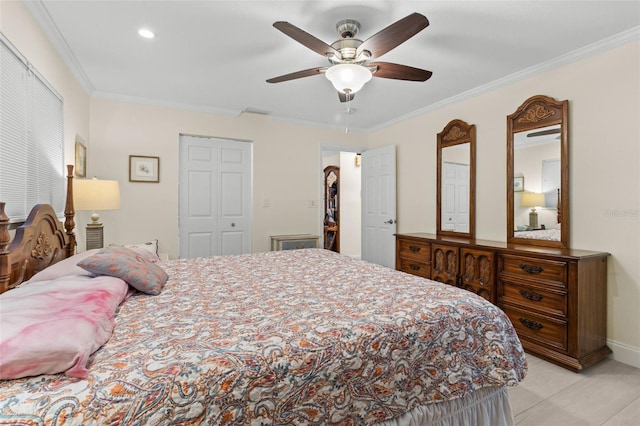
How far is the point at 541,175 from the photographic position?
2.95 m

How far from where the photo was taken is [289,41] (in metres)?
2.45

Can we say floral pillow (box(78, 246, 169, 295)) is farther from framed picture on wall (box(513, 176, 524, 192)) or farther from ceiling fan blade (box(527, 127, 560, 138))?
ceiling fan blade (box(527, 127, 560, 138))

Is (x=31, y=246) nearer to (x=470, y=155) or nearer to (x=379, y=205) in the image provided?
(x=470, y=155)

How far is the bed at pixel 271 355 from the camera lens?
85cm

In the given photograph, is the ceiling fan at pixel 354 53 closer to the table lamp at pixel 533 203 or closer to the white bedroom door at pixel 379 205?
A: the table lamp at pixel 533 203

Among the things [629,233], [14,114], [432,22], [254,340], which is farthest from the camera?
[629,233]

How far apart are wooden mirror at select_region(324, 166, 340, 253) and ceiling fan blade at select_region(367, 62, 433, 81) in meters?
4.54

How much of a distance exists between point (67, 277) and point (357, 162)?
239 inches

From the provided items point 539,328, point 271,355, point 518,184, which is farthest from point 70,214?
point 518,184

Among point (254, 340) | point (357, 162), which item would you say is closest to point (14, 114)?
point (254, 340)

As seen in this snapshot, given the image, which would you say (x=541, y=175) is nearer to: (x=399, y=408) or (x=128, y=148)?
(x=399, y=408)

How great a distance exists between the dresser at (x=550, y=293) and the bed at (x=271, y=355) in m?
1.24

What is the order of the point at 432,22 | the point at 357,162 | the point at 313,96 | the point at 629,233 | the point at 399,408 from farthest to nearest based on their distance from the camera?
1. the point at 357,162
2. the point at 313,96
3. the point at 629,233
4. the point at 432,22
5. the point at 399,408

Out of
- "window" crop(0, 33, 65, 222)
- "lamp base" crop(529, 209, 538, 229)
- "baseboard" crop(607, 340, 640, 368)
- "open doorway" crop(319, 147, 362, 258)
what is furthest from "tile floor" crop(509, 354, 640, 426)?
"open doorway" crop(319, 147, 362, 258)
